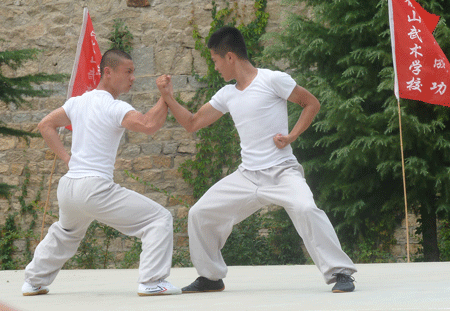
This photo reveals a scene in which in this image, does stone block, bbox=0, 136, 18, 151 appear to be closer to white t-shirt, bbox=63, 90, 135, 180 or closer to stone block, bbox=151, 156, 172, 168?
stone block, bbox=151, 156, 172, 168

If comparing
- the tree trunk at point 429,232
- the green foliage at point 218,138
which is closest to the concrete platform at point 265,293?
the tree trunk at point 429,232

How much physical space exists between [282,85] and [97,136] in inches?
43.1

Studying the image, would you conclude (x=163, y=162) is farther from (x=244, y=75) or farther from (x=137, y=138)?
(x=244, y=75)

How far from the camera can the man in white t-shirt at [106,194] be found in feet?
10.9

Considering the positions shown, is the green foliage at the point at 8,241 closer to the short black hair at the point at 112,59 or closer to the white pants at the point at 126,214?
the white pants at the point at 126,214

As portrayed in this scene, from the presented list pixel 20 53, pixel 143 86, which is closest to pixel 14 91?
pixel 20 53

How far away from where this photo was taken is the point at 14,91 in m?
7.43

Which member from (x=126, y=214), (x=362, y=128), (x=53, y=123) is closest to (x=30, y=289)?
(x=126, y=214)

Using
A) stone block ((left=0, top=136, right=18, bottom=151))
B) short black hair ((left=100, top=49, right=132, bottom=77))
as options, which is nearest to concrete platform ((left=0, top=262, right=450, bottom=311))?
short black hair ((left=100, top=49, right=132, bottom=77))

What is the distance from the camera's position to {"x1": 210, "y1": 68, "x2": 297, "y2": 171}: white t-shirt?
355cm

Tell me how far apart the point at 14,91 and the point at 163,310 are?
542cm

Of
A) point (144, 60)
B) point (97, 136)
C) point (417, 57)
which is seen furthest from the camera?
point (144, 60)

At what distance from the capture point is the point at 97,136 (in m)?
3.40

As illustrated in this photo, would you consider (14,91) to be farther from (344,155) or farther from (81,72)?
(344,155)
